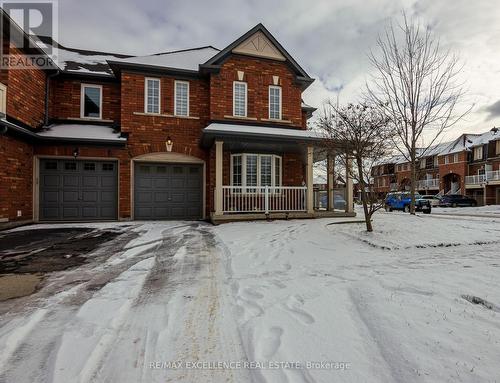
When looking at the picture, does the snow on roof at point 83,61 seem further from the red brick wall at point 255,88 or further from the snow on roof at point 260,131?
the snow on roof at point 260,131

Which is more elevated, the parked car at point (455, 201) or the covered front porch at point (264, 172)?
the covered front porch at point (264, 172)

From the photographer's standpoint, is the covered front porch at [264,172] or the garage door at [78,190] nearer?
the covered front porch at [264,172]

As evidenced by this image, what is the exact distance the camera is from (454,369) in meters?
1.86

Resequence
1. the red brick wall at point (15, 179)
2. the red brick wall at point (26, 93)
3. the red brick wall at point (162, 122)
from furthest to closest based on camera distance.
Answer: the red brick wall at point (162, 122) → the red brick wall at point (26, 93) → the red brick wall at point (15, 179)

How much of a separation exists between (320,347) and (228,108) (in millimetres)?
11013

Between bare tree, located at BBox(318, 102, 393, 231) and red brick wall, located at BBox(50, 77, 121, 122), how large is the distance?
33.0ft

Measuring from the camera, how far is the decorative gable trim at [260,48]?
12084 mm

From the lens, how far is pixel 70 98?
1181 cm

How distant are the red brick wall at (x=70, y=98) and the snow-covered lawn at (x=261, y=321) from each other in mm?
9773

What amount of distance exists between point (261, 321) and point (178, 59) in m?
13.1

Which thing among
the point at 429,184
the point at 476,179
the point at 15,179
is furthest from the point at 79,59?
the point at 429,184

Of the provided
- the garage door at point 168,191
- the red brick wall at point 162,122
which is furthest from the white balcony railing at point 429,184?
the garage door at point 168,191

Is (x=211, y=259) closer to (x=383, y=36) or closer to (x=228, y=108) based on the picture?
(x=228, y=108)

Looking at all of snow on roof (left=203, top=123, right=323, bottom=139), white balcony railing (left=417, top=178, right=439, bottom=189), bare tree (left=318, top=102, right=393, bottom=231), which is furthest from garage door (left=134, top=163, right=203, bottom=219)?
white balcony railing (left=417, top=178, right=439, bottom=189)
